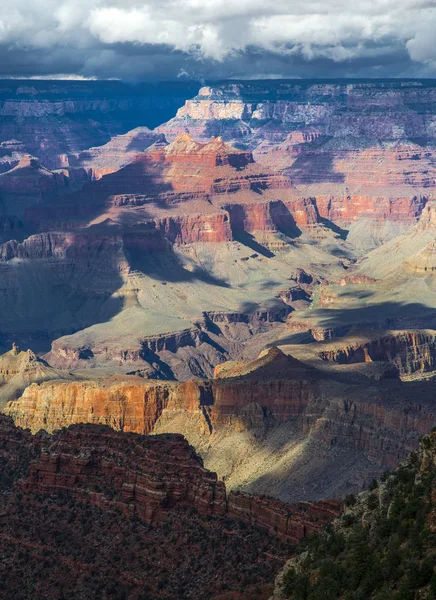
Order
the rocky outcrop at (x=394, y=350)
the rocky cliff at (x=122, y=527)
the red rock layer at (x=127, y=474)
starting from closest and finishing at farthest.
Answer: the rocky cliff at (x=122, y=527), the red rock layer at (x=127, y=474), the rocky outcrop at (x=394, y=350)

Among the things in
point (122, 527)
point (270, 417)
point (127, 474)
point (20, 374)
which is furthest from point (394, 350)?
point (122, 527)

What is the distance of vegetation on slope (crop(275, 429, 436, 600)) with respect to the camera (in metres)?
34.3

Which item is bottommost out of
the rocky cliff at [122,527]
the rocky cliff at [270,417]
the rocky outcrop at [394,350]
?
the rocky cliff at [122,527]

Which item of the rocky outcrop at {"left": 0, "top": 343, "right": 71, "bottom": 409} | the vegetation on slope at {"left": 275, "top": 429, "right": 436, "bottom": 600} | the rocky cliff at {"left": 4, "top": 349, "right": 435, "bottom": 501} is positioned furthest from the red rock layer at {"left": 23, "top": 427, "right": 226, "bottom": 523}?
the rocky outcrop at {"left": 0, "top": 343, "right": 71, "bottom": 409}

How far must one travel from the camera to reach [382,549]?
120 feet

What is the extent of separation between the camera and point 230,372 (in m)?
115

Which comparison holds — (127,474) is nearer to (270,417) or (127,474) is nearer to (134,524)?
(134,524)

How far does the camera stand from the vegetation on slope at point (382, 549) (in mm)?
34281

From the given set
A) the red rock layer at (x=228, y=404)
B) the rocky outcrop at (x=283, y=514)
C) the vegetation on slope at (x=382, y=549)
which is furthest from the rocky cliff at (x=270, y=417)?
the vegetation on slope at (x=382, y=549)

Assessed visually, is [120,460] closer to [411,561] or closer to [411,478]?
[411,478]

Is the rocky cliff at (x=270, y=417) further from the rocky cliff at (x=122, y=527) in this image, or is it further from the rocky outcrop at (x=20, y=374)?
the rocky cliff at (x=122, y=527)

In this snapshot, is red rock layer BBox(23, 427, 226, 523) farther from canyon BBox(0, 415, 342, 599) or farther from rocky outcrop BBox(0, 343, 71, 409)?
rocky outcrop BBox(0, 343, 71, 409)

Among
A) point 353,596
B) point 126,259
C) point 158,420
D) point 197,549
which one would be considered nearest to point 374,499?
point 353,596

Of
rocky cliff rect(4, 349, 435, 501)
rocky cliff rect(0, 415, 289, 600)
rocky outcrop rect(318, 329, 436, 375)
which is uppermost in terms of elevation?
rocky outcrop rect(318, 329, 436, 375)
